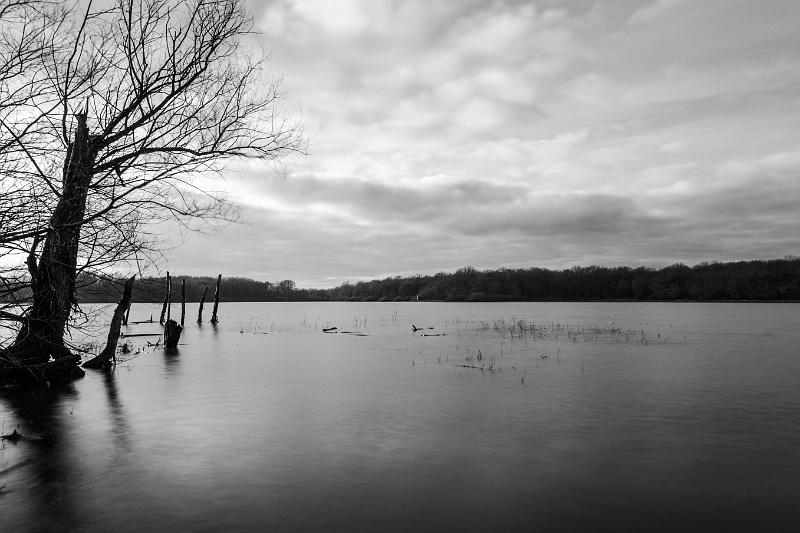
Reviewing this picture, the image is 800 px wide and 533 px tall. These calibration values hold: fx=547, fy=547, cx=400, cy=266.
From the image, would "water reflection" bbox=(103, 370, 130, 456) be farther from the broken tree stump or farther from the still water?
the broken tree stump

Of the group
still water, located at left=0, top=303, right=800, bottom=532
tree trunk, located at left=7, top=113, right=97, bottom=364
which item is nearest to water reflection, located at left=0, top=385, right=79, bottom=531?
still water, located at left=0, top=303, right=800, bottom=532

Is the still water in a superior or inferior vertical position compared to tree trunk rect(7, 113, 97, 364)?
inferior

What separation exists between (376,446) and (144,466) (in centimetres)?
489

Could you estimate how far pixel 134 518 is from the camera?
8.27 meters

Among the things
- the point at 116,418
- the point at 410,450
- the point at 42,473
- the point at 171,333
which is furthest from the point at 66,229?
the point at 171,333

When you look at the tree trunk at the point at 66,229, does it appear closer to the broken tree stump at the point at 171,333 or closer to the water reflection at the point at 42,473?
the water reflection at the point at 42,473

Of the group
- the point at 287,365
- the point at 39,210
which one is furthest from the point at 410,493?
the point at 287,365

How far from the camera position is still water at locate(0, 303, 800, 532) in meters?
8.51

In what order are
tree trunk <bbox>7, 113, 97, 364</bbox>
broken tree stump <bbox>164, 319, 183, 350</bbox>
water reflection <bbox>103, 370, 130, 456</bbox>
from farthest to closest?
broken tree stump <bbox>164, 319, 183, 350</bbox> → water reflection <bbox>103, 370, 130, 456</bbox> → tree trunk <bbox>7, 113, 97, 364</bbox>

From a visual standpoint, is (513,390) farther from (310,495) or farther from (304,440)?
(310,495)

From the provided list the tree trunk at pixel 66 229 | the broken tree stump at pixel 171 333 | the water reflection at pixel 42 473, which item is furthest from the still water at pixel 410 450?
the broken tree stump at pixel 171 333

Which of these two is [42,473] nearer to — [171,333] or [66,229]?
[66,229]

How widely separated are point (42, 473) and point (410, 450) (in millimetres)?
7173

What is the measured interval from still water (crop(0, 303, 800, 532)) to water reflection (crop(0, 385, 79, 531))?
46mm
